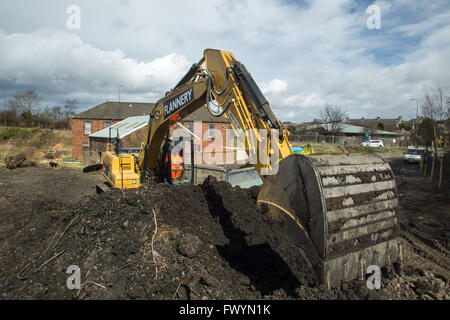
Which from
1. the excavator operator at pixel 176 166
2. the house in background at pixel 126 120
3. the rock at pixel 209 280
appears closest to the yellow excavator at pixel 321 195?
the rock at pixel 209 280

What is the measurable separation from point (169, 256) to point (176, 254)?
4.0 inches

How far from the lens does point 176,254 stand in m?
3.95

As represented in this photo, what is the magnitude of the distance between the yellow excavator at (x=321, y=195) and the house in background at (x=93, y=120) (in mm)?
28961

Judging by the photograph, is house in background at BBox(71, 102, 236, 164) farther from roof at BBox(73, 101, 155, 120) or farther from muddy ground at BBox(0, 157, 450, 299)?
muddy ground at BBox(0, 157, 450, 299)

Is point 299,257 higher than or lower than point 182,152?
lower

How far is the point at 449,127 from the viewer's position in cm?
1517

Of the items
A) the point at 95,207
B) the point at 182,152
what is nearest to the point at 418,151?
the point at 182,152

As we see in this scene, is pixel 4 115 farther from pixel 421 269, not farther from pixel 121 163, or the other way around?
pixel 421 269

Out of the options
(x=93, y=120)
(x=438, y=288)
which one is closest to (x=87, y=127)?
(x=93, y=120)

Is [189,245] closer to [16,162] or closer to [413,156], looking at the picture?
[16,162]

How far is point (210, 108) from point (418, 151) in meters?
25.2

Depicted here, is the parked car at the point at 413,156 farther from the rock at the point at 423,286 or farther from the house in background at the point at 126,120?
the rock at the point at 423,286

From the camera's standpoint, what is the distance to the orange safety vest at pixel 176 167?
7.93 m

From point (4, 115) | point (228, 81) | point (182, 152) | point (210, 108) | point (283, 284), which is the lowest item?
point (283, 284)
